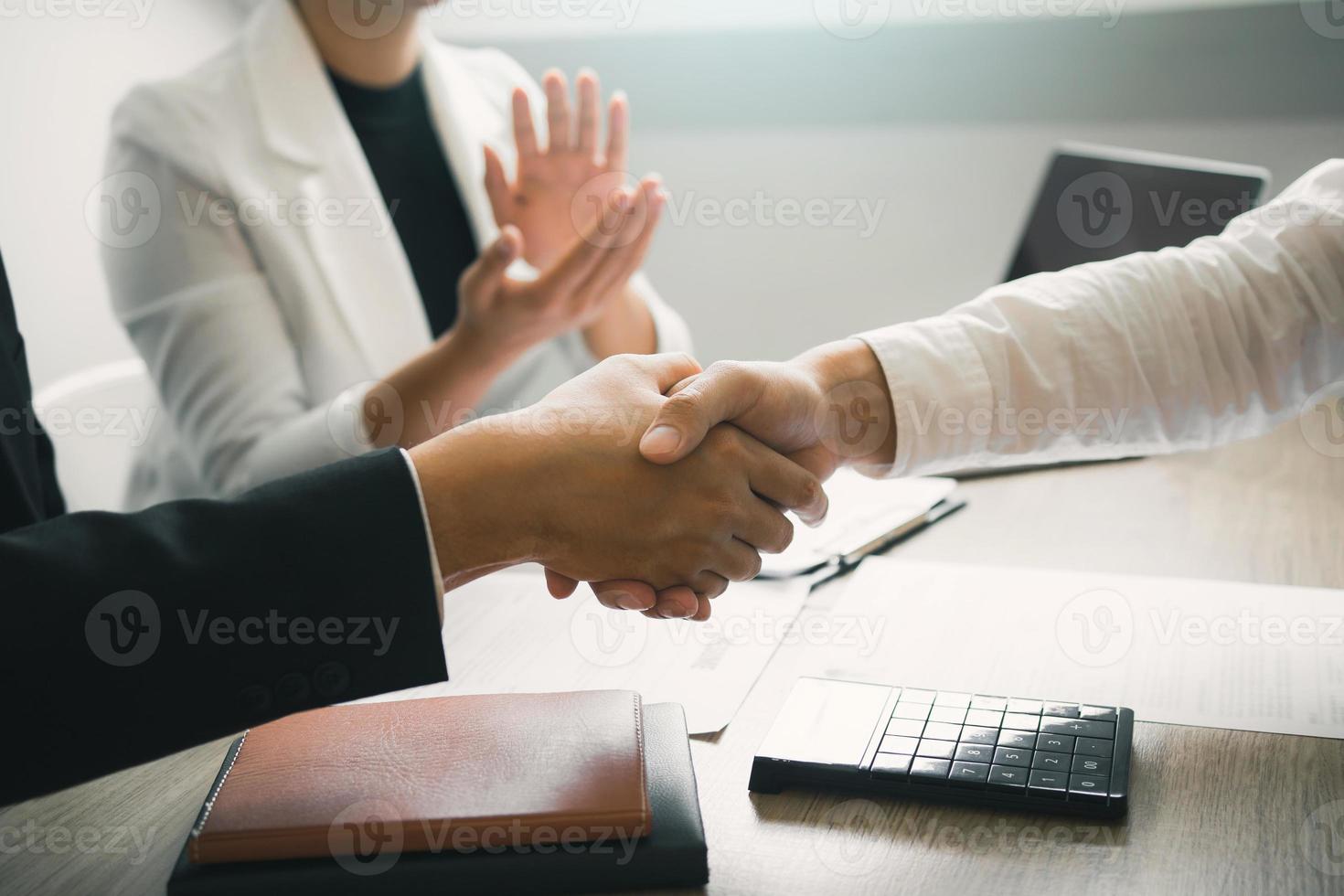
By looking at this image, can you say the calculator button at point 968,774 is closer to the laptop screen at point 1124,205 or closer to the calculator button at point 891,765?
the calculator button at point 891,765

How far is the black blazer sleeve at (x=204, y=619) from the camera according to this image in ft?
2.07

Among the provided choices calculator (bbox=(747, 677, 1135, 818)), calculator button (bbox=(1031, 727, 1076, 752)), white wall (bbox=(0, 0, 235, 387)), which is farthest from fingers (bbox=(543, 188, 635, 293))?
white wall (bbox=(0, 0, 235, 387))

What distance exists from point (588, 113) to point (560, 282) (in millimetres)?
288

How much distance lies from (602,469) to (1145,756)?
1.36 ft

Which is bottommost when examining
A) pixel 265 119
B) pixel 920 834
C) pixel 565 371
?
pixel 565 371

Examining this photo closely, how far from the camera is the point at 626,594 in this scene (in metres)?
0.86

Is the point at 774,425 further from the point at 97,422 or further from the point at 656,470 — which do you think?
the point at 97,422

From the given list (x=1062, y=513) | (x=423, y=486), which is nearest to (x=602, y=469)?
(x=423, y=486)

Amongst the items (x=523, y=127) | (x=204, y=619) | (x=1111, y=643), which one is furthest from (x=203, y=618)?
(x=523, y=127)

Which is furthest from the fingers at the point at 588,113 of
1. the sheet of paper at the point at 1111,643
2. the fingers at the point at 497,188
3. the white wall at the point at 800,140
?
the white wall at the point at 800,140

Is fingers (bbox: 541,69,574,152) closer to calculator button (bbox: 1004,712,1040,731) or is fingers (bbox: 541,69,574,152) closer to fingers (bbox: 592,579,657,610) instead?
fingers (bbox: 592,579,657,610)

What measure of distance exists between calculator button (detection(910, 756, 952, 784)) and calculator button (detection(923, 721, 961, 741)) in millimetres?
27

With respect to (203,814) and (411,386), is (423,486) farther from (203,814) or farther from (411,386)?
(411,386)

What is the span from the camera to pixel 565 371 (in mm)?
2713
